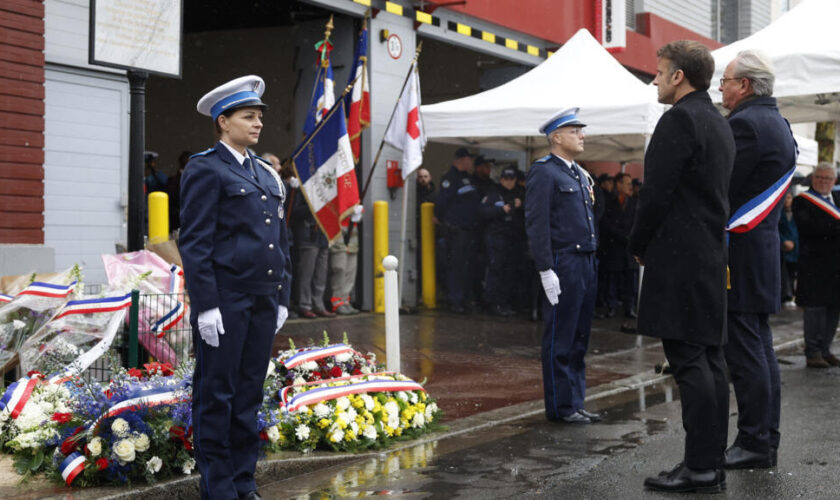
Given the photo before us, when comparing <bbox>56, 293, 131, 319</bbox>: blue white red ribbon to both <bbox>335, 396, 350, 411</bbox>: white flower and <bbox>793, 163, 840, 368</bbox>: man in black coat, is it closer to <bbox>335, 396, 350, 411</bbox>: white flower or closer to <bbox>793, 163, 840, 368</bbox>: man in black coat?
<bbox>335, 396, 350, 411</bbox>: white flower

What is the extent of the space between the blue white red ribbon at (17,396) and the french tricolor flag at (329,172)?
6029mm

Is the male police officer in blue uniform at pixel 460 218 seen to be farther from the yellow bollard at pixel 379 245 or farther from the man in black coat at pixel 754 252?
the man in black coat at pixel 754 252

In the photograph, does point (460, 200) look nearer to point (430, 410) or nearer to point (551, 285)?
point (551, 285)

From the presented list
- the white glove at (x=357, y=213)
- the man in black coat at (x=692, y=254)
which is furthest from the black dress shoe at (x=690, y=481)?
the white glove at (x=357, y=213)

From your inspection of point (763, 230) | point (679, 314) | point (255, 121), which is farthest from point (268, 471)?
point (763, 230)

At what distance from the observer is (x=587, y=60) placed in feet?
42.7

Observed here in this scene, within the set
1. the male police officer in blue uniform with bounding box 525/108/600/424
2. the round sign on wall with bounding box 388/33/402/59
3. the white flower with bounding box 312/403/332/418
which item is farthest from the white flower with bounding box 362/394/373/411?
the round sign on wall with bounding box 388/33/402/59

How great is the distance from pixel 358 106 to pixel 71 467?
8.15 metres

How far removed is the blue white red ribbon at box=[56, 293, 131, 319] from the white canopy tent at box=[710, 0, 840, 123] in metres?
5.80

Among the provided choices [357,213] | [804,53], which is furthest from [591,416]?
[357,213]

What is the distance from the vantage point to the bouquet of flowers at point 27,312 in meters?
6.59

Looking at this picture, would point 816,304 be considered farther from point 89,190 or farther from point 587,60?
point 89,190

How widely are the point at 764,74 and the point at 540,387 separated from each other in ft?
12.0

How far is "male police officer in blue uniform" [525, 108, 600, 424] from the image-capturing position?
Answer: 700 cm
